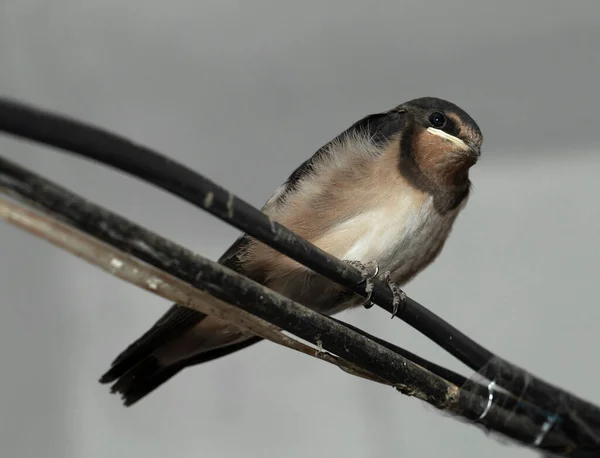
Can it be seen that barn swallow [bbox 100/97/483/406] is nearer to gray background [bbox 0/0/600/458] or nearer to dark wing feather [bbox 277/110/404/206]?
dark wing feather [bbox 277/110/404/206]

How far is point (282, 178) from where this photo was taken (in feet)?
8.61

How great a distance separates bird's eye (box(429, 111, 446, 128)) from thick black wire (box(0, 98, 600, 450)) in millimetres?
601

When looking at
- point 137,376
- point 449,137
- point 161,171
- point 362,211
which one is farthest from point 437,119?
point 161,171

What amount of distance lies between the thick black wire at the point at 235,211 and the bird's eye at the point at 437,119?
60cm

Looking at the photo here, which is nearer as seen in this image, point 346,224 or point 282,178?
point 346,224

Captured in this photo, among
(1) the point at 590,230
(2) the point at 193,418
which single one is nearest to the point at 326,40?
(1) the point at 590,230

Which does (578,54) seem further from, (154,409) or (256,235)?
(256,235)

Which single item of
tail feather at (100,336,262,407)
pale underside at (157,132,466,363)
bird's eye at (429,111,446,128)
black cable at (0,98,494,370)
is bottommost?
tail feather at (100,336,262,407)

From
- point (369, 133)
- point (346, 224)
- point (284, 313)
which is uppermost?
point (369, 133)

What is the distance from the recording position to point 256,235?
0.72 metres

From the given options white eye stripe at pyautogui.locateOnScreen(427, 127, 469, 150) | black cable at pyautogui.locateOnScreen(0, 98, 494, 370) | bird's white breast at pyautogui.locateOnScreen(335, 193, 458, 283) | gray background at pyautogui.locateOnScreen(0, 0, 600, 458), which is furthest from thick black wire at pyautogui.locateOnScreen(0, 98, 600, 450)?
gray background at pyautogui.locateOnScreen(0, 0, 600, 458)

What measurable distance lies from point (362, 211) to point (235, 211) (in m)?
0.80

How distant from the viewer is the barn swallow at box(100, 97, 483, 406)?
4.77 feet

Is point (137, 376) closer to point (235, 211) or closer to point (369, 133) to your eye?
point (369, 133)
